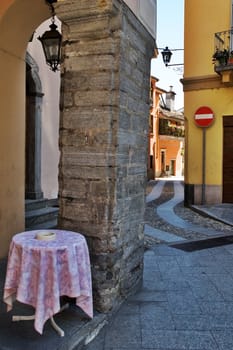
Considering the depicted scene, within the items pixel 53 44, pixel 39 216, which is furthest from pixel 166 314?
pixel 39 216

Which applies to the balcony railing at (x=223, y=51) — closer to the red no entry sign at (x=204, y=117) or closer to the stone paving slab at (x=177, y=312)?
the red no entry sign at (x=204, y=117)

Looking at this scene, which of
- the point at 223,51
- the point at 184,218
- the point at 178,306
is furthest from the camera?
the point at 223,51

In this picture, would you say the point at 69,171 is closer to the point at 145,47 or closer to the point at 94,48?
the point at 94,48

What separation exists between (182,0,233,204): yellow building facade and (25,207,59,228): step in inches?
190

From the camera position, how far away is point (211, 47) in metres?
10.4

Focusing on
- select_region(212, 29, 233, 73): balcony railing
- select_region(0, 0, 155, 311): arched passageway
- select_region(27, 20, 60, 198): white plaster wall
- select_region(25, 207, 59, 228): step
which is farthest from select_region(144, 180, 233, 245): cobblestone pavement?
select_region(212, 29, 233, 73): balcony railing

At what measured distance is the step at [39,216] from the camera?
6207 mm

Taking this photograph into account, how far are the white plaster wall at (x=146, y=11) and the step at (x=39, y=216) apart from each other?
353 cm

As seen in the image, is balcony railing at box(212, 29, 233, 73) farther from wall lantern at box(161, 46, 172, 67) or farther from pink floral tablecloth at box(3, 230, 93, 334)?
pink floral tablecloth at box(3, 230, 93, 334)

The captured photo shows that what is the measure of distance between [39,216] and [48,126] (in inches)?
79.9

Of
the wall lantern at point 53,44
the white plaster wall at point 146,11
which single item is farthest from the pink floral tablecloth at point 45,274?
the wall lantern at point 53,44

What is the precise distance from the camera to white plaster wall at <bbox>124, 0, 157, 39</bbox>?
3555mm

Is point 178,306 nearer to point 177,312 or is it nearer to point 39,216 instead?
point 177,312

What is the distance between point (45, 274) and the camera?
2451mm
